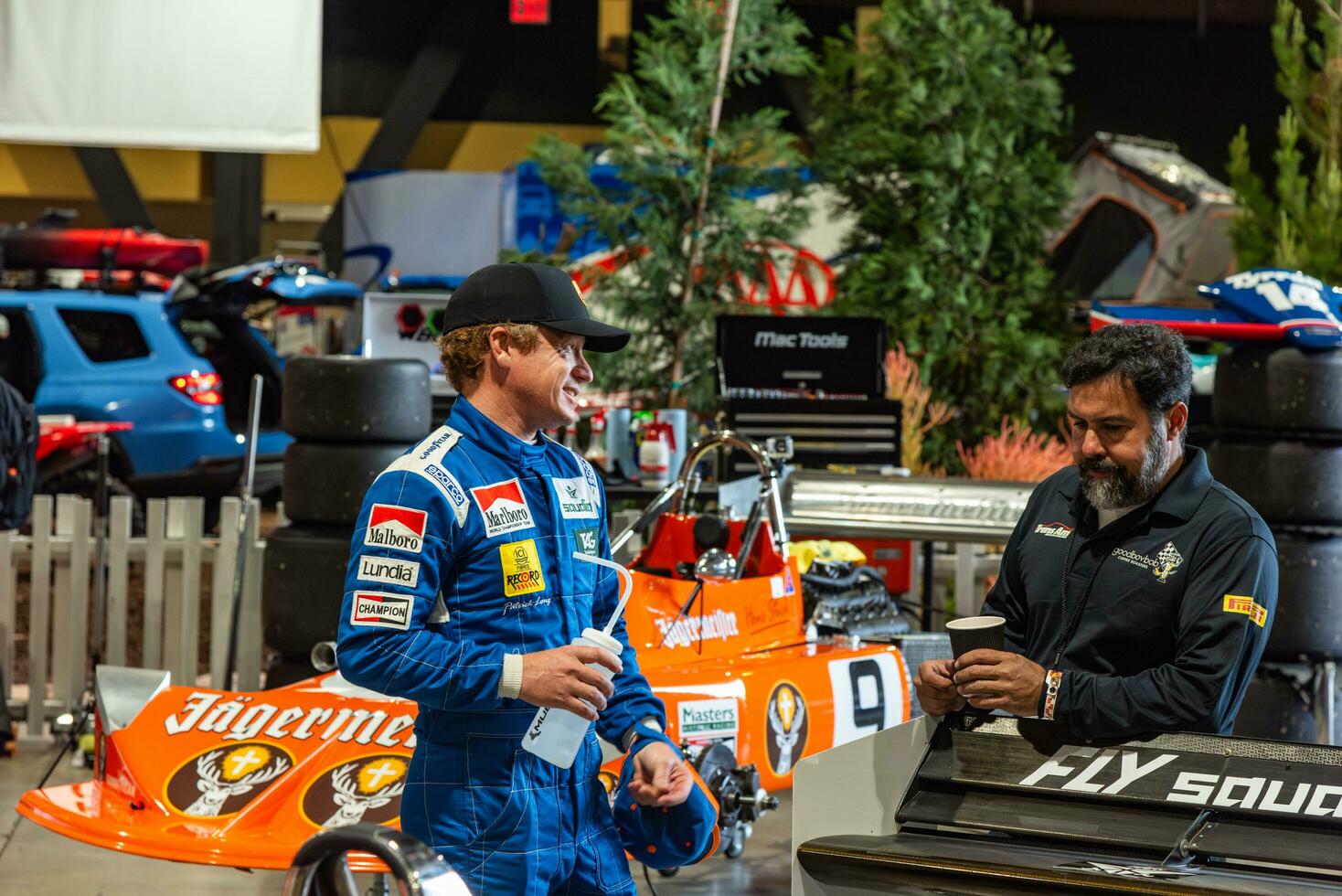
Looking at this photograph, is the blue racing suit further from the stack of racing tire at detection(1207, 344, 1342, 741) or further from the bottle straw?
the stack of racing tire at detection(1207, 344, 1342, 741)

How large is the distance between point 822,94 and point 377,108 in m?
6.19

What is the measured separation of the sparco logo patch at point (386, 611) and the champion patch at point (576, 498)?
30cm

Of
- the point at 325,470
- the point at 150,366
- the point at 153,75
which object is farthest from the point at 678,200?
the point at 325,470

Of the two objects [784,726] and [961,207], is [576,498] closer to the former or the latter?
[784,726]

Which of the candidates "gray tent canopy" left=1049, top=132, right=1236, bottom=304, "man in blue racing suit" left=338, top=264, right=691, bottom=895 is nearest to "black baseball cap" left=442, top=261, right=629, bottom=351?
"man in blue racing suit" left=338, top=264, right=691, bottom=895

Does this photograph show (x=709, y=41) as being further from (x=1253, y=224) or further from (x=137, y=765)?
(x=137, y=765)

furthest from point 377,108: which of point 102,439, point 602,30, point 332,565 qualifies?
point 332,565

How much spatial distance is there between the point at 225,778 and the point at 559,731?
174 centimetres

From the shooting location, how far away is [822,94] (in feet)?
36.7

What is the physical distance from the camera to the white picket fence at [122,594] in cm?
661

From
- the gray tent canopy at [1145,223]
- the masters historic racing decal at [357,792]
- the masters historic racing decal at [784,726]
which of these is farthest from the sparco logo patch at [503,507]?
the gray tent canopy at [1145,223]

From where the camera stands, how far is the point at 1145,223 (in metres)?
12.6

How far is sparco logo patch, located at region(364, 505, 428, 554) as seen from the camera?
224 cm

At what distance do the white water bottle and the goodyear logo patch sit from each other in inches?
4.2
